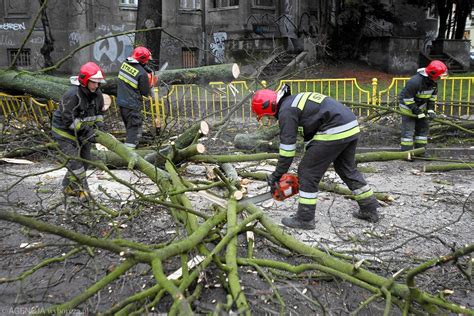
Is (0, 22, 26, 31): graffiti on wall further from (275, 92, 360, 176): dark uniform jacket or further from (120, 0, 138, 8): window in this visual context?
(275, 92, 360, 176): dark uniform jacket

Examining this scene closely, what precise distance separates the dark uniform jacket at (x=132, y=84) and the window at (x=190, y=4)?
1299 cm

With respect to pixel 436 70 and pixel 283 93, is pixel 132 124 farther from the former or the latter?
pixel 436 70

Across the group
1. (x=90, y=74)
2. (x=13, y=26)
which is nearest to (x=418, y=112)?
(x=90, y=74)

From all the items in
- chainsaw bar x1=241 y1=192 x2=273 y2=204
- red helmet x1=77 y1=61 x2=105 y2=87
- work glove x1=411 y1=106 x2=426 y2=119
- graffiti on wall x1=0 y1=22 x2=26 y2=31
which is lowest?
chainsaw bar x1=241 y1=192 x2=273 y2=204

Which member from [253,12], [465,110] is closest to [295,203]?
[465,110]

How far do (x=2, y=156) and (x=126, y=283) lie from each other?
3.96 metres

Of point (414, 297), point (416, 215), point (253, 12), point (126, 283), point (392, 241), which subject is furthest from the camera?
point (253, 12)

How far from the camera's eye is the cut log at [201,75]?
7203 millimetres

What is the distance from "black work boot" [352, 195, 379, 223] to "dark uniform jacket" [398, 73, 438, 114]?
2673 mm

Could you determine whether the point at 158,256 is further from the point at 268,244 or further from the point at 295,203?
the point at 295,203

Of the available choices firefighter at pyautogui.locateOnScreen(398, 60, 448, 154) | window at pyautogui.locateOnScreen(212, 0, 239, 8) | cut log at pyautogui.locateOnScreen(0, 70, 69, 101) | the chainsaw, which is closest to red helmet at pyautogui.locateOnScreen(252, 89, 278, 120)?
the chainsaw

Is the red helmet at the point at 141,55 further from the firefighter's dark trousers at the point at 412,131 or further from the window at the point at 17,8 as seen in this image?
the window at the point at 17,8

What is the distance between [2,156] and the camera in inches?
247

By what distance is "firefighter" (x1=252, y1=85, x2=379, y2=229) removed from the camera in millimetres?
3977
